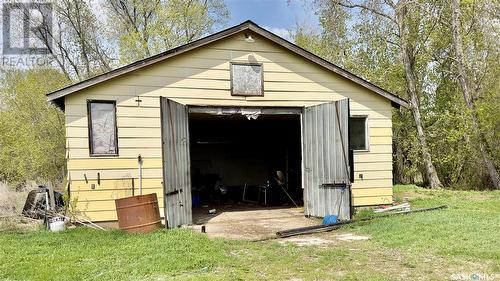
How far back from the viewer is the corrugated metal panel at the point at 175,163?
7.65 m

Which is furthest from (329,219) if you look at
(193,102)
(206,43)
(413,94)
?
(413,94)

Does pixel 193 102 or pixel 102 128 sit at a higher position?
pixel 193 102

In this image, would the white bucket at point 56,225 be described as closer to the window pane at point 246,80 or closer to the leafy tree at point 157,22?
the window pane at point 246,80

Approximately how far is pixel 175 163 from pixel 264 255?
2.94 m

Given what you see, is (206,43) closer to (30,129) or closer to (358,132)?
(358,132)

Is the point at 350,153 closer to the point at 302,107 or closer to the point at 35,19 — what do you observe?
the point at 302,107

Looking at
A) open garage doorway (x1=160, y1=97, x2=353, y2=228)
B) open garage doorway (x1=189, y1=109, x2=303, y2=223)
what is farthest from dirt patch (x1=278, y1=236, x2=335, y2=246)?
open garage doorway (x1=189, y1=109, x2=303, y2=223)

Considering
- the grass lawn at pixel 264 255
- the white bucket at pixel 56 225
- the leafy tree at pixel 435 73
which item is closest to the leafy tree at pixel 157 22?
the leafy tree at pixel 435 73

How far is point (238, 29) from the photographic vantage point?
356 inches

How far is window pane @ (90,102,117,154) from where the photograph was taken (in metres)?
8.17

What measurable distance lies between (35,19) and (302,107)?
57.9ft

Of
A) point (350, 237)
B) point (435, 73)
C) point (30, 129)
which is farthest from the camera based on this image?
point (435, 73)

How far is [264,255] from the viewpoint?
584 cm

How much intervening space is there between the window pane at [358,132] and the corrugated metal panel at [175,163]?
4055 mm
